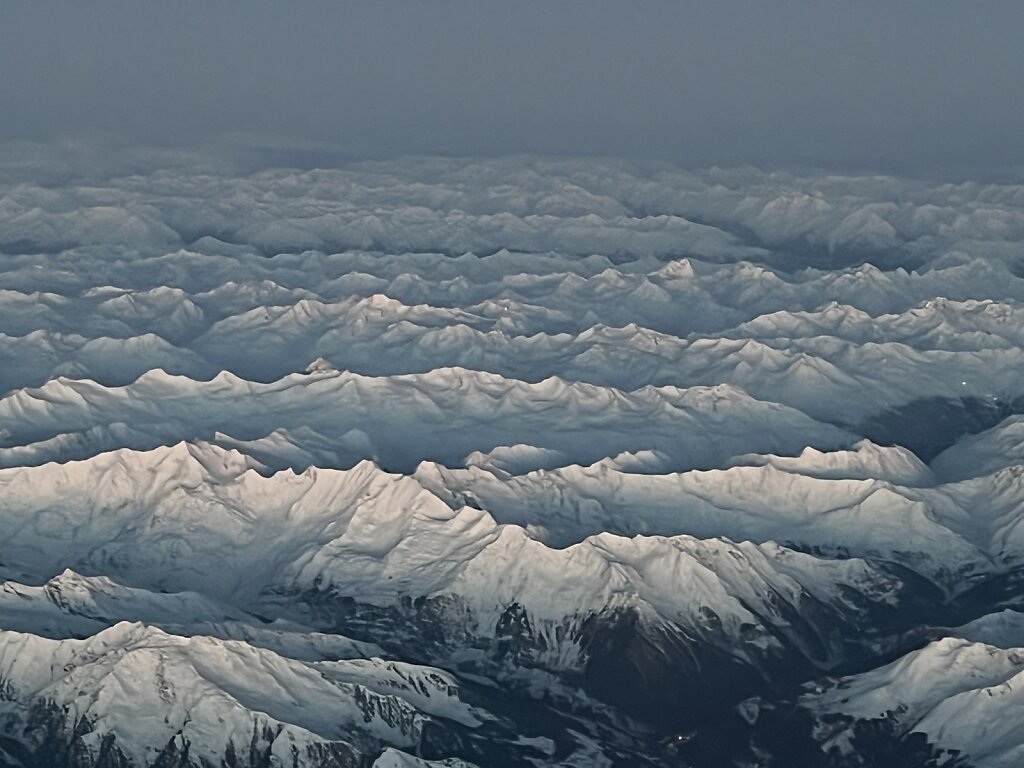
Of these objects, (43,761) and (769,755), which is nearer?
(43,761)

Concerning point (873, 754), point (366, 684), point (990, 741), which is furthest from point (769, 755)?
point (366, 684)

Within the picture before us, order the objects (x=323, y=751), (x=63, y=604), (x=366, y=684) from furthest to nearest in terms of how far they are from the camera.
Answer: (x=63, y=604)
(x=366, y=684)
(x=323, y=751)

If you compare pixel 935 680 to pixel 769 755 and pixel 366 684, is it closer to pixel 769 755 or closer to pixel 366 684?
pixel 769 755

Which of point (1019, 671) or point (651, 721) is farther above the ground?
point (1019, 671)

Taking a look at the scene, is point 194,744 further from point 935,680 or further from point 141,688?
point 935,680

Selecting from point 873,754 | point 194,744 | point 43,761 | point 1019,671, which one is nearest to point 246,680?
point 194,744

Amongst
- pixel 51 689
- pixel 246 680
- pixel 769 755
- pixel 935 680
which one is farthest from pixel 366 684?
pixel 935 680

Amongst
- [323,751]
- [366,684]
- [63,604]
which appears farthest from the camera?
[63,604]

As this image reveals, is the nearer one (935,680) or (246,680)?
(246,680)
